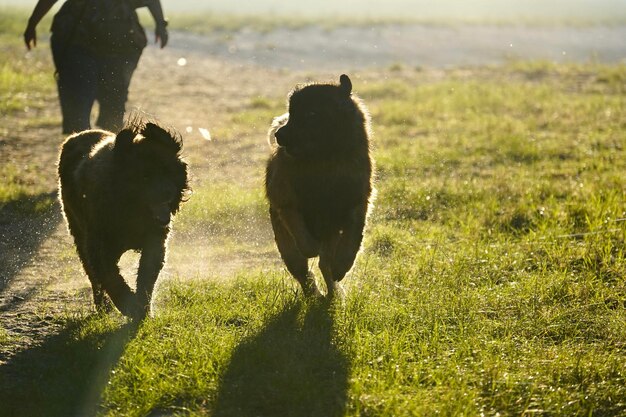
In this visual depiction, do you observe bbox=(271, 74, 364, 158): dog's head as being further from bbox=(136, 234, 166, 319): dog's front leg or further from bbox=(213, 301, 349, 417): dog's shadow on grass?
bbox=(213, 301, 349, 417): dog's shadow on grass

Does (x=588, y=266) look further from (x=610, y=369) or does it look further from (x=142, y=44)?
(x=142, y=44)

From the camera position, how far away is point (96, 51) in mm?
10367

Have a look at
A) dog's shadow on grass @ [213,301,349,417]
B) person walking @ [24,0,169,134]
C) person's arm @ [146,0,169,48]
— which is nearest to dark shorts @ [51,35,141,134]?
person walking @ [24,0,169,134]

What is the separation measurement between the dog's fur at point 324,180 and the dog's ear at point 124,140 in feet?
3.65

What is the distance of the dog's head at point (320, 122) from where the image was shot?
7.14 meters

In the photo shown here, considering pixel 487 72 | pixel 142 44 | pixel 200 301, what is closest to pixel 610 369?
pixel 200 301

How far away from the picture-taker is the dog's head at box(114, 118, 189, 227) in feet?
21.7

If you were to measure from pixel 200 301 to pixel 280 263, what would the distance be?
1626 mm

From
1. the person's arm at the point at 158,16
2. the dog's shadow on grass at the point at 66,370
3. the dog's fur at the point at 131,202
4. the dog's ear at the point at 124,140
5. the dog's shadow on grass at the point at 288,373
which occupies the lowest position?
the dog's shadow on grass at the point at 66,370

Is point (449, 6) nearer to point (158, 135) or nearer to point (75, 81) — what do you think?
point (75, 81)

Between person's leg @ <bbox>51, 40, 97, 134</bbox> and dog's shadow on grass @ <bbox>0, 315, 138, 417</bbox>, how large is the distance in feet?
13.8

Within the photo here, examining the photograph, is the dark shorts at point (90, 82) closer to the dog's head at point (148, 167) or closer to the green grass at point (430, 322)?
the green grass at point (430, 322)

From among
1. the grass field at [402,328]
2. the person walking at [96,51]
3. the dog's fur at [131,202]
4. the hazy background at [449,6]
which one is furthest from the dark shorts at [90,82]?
the hazy background at [449,6]

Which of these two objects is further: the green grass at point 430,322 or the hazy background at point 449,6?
the hazy background at point 449,6
